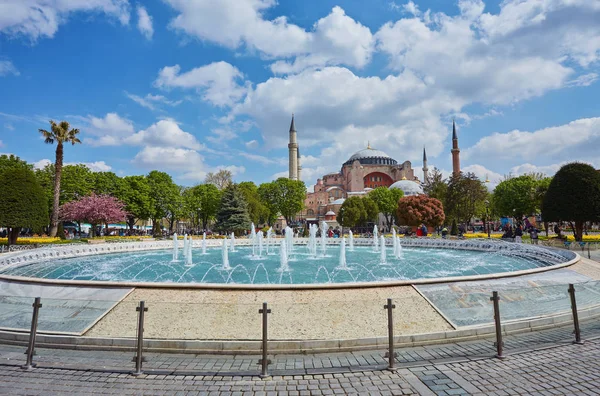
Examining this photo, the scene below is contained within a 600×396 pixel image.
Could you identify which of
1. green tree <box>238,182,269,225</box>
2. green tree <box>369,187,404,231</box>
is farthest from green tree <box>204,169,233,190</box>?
green tree <box>369,187,404,231</box>

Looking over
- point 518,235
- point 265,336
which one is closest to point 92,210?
point 265,336

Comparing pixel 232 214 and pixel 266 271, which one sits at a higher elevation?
pixel 232 214

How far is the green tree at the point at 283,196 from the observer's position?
2272 inches

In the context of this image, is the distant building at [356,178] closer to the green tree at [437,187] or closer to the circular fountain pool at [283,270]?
the green tree at [437,187]

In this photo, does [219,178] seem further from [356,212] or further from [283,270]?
[283,270]

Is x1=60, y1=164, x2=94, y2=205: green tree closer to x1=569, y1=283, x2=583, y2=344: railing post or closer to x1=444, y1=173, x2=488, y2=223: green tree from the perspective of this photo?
x1=444, y1=173, x2=488, y2=223: green tree

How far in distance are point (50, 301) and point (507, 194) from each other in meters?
53.0

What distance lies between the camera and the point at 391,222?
215 feet

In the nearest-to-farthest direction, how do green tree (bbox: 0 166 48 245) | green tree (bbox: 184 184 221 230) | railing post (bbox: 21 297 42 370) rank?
railing post (bbox: 21 297 42 370), green tree (bbox: 0 166 48 245), green tree (bbox: 184 184 221 230)

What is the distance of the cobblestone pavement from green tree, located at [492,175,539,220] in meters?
46.3

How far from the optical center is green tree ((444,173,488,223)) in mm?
41469

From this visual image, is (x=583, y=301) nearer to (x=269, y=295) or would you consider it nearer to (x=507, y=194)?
(x=269, y=295)

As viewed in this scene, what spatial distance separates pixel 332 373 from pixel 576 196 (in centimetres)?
2618

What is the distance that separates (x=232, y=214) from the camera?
4009 centimetres
